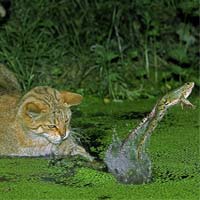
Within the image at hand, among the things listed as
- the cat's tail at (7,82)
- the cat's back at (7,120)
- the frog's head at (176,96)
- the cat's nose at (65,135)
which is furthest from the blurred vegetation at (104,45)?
the frog's head at (176,96)

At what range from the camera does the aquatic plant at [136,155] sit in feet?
15.8

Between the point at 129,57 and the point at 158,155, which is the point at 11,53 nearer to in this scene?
the point at 129,57

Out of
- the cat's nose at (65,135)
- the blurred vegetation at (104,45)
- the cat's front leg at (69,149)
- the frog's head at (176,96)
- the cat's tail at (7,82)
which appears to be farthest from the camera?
the blurred vegetation at (104,45)

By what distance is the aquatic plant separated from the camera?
480 centimetres

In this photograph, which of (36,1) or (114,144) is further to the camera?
(36,1)

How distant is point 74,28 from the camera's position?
26.1ft

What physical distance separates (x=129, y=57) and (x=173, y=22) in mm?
852

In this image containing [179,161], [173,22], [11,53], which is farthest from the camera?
[173,22]

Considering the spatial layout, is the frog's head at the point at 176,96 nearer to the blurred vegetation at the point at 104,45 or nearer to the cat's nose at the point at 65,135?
the cat's nose at the point at 65,135

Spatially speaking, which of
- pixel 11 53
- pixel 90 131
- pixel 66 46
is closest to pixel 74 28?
pixel 66 46

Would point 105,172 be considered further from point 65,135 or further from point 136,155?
point 65,135

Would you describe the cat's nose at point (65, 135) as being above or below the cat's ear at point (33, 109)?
below

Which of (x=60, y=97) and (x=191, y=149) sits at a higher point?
(x=60, y=97)

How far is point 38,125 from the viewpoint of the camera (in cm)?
532
